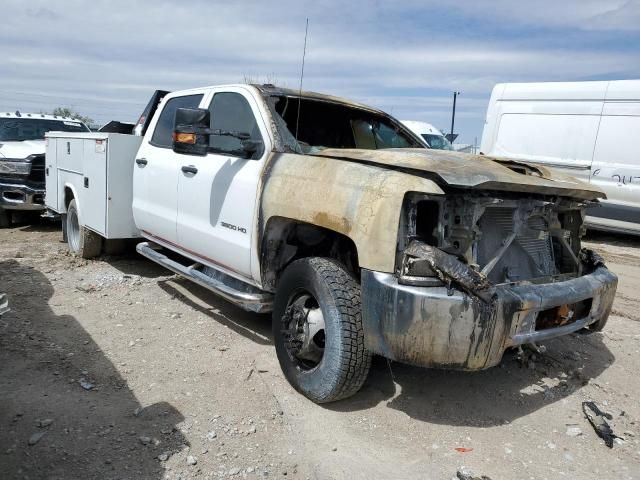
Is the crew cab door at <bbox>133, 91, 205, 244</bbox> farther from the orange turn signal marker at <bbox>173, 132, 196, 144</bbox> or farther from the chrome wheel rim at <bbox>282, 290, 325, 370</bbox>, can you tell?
the chrome wheel rim at <bbox>282, 290, 325, 370</bbox>

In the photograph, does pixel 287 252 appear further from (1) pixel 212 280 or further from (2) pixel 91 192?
(2) pixel 91 192

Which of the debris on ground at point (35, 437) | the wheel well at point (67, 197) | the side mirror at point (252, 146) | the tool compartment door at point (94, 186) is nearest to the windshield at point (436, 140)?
the wheel well at point (67, 197)

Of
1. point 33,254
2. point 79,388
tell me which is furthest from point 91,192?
point 79,388

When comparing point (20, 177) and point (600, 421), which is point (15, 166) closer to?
point (20, 177)

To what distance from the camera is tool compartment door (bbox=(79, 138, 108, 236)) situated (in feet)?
19.1

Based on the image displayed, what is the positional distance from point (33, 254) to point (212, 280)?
13.0 feet

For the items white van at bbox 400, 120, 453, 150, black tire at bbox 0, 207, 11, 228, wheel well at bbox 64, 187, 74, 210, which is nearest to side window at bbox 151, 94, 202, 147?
wheel well at bbox 64, 187, 74, 210

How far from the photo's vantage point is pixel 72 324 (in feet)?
15.4

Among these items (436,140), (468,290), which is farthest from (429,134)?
(468,290)

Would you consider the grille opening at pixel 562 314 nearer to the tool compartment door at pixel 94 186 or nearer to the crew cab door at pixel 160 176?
the crew cab door at pixel 160 176

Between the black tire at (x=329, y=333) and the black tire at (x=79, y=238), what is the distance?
12.2 feet

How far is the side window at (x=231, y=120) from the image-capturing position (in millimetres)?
4188

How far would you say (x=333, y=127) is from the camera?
4777 millimetres

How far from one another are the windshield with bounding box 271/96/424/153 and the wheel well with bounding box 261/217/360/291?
1.87ft
